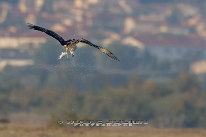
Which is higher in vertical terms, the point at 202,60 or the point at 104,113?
the point at 202,60

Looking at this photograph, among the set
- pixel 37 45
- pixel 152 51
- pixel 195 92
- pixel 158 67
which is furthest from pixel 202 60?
pixel 37 45

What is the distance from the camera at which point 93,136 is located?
3244 cm

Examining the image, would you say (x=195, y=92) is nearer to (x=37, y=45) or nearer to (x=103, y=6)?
(x=37, y=45)

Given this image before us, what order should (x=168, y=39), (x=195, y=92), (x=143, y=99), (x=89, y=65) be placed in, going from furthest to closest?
(x=168, y=39) → (x=195, y=92) → (x=143, y=99) → (x=89, y=65)

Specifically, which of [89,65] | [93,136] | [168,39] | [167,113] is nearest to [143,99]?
[167,113]

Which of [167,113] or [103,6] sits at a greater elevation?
[103,6]

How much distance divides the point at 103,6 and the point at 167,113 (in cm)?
11161

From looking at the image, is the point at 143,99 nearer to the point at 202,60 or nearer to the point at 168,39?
the point at 202,60

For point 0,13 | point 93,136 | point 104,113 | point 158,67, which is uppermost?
point 0,13

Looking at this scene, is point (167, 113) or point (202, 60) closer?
point (167, 113)

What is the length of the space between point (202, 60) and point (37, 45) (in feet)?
350

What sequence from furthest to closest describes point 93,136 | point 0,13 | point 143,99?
point 0,13
point 143,99
point 93,136

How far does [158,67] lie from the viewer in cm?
14075

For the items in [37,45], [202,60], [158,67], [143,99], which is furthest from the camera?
[202,60]
